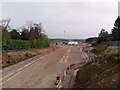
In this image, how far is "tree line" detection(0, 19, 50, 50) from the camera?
5253cm

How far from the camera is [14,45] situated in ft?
177

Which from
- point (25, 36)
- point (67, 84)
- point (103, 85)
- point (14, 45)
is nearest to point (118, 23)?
point (25, 36)

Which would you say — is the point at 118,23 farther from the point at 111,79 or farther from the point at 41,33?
the point at 111,79

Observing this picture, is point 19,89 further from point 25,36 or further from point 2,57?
point 25,36

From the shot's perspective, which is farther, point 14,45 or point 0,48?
point 14,45

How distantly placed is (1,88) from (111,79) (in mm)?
7558

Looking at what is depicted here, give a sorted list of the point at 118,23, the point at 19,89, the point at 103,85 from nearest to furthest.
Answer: the point at 103,85, the point at 19,89, the point at 118,23

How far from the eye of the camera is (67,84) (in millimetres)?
20078

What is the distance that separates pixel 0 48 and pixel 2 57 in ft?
17.0

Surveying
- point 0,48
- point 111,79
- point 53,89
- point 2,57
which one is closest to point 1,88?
point 53,89

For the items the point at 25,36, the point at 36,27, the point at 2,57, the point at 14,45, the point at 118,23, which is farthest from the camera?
the point at 36,27

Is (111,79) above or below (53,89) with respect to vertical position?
above

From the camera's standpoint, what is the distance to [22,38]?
93.3 metres

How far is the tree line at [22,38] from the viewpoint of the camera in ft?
172
